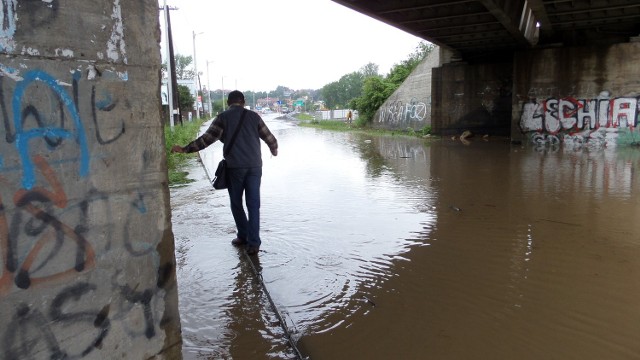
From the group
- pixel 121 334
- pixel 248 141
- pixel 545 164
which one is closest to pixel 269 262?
pixel 248 141

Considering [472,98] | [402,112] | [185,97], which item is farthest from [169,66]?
[185,97]

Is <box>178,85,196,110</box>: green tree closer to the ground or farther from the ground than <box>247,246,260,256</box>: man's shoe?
farther from the ground

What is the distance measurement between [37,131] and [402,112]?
28959 mm

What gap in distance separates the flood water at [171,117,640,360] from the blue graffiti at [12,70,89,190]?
5.47 feet

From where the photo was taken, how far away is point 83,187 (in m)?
2.29

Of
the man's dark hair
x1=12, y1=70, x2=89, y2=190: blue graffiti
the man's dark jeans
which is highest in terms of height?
the man's dark hair

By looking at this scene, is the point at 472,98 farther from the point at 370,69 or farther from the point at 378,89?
the point at 370,69

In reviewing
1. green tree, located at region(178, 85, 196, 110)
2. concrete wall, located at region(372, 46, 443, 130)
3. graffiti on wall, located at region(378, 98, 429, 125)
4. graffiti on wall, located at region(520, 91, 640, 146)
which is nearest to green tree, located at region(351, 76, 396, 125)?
graffiti on wall, located at region(378, 98, 429, 125)

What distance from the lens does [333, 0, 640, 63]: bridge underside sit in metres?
14.4

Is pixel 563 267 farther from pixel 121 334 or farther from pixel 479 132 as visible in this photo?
pixel 479 132

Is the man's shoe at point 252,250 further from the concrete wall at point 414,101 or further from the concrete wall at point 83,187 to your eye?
the concrete wall at point 414,101

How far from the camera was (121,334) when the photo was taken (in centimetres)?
250

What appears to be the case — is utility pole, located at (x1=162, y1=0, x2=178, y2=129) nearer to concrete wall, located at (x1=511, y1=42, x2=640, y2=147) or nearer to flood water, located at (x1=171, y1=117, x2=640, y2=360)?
flood water, located at (x1=171, y1=117, x2=640, y2=360)

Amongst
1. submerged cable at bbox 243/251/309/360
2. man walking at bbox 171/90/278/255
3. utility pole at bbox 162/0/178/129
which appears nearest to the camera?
submerged cable at bbox 243/251/309/360
